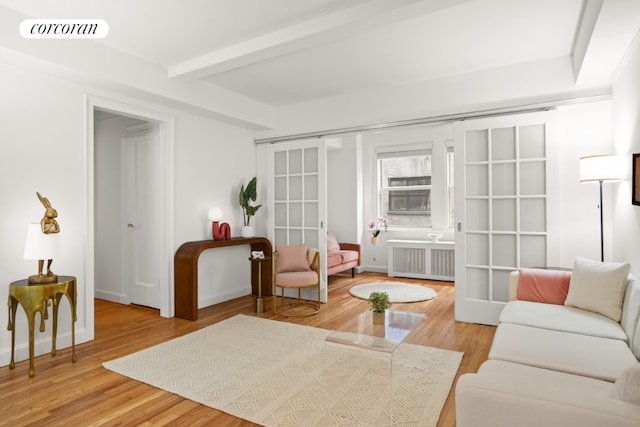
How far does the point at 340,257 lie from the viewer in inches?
242

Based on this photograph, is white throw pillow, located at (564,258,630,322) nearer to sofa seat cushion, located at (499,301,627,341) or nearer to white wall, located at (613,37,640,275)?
sofa seat cushion, located at (499,301,627,341)

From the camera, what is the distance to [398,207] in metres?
7.31

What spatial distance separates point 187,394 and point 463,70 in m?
3.92

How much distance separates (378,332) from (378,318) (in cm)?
24

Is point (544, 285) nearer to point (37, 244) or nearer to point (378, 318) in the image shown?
point (378, 318)

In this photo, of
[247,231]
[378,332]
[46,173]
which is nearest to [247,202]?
[247,231]

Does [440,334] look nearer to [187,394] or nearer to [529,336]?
[529,336]

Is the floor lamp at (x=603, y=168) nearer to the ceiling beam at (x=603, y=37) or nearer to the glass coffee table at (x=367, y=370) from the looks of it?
the ceiling beam at (x=603, y=37)

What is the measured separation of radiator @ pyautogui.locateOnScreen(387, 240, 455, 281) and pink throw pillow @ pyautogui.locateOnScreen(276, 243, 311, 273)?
2.60m

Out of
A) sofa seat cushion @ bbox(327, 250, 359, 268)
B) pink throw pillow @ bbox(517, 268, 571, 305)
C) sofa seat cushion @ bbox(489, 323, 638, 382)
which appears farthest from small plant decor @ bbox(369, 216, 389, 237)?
sofa seat cushion @ bbox(489, 323, 638, 382)

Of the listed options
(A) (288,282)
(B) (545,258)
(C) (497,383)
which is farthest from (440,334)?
(C) (497,383)

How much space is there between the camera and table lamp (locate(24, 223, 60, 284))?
2.87 m

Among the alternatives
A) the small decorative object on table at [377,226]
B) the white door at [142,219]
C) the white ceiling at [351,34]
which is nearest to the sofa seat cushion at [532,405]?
the white ceiling at [351,34]

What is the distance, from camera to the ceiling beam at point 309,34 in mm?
2520
